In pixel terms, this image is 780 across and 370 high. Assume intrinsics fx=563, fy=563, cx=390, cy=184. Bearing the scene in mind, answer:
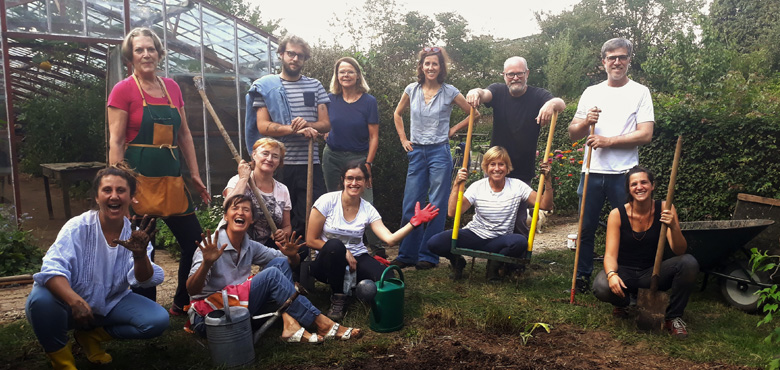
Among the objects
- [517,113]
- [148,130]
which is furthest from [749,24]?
[148,130]

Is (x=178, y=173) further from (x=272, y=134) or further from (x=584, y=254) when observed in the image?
(x=584, y=254)

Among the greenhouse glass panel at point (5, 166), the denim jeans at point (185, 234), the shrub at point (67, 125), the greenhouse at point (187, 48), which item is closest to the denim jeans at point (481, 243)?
the denim jeans at point (185, 234)

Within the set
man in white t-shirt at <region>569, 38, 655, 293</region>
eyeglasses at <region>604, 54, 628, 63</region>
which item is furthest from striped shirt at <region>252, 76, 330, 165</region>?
eyeglasses at <region>604, 54, 628, 63</region>

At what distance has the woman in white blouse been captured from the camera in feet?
8.84

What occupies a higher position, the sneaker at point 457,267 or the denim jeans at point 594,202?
the denim jeans at point 594,202

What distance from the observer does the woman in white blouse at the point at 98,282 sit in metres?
2.70

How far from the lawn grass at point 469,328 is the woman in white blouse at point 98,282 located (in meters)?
0.25

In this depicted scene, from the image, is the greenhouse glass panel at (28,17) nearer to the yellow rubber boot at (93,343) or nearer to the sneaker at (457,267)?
the yellow rubber boot at (93,343)

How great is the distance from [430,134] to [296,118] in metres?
1.24

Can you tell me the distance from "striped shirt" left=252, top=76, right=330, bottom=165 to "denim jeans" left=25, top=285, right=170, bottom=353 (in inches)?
69.7

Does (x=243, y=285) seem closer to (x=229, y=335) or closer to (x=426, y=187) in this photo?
(x=229, y=335)

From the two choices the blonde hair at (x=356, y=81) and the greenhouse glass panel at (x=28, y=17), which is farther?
the greenhouse glass panel at (x=28, y=17)

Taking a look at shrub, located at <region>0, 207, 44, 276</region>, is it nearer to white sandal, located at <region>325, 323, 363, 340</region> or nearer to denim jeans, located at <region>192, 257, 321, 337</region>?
denim jeans, located at <region>192, 257, 321, 337</region>

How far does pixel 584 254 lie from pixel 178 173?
299cm
